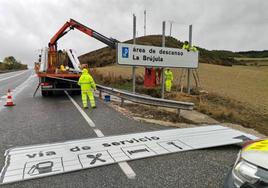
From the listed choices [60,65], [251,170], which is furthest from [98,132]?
[60,65]

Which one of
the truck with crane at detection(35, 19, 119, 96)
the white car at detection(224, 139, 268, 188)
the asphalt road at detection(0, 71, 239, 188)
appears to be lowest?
the asphalt road at detection(0, 71, 239, 188)

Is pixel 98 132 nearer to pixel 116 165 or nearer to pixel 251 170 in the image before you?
pixel 116 165

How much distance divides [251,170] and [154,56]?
8.53 meters

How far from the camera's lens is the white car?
1796mm

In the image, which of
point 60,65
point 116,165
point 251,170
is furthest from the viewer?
point 60,65

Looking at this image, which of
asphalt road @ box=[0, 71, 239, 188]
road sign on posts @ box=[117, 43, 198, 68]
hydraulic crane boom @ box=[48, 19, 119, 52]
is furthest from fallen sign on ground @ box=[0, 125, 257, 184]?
hydraulic crane boom @ box=[48, 19, 119, 52]

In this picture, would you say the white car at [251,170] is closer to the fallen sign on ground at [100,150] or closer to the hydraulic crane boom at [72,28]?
the fallen sign on ground at [100,150]

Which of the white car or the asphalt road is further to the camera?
the asphalt road

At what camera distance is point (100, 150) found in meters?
4.73

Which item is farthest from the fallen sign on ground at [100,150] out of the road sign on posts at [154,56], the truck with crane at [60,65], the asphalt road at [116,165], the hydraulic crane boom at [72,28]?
the hydraulic crane boom at [72,28]

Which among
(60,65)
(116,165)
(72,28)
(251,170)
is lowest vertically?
(116,165)

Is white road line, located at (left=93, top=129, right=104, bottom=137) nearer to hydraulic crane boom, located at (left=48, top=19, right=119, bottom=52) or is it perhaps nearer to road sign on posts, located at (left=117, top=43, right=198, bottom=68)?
road sign on posts, located at (left=117, top=43, right=198, bottom=68)

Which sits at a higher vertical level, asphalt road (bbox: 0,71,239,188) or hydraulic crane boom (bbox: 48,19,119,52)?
hydraulic crane boom (bbox: 48,19,119,52)

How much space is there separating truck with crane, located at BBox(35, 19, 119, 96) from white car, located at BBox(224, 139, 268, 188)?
1071 centimetres
